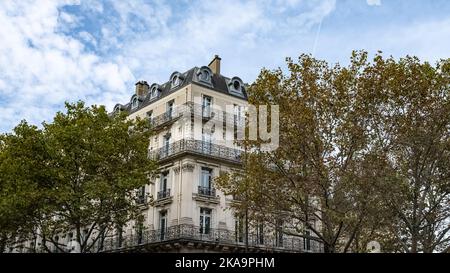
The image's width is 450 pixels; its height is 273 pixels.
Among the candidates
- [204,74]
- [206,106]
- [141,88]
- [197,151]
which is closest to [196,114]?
[206,106]

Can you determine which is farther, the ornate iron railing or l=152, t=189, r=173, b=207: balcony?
l=152, t=189, r=173, b=207: balcony

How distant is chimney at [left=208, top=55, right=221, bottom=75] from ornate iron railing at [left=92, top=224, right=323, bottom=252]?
1174cm

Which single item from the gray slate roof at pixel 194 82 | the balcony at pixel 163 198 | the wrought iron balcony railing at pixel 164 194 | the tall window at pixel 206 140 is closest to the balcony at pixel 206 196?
the balcony at pixel 163 198

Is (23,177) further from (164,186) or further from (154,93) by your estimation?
(154,93)

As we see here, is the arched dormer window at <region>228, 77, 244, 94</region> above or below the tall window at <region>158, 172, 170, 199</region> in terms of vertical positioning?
above

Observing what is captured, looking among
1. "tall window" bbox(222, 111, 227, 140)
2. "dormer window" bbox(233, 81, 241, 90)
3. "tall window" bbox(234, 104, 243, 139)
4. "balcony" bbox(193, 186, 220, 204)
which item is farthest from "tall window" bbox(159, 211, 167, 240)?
"dormer window" bbox(233, 81, 241, 90)

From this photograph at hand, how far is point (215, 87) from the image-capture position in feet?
116

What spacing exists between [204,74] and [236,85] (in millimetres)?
2991

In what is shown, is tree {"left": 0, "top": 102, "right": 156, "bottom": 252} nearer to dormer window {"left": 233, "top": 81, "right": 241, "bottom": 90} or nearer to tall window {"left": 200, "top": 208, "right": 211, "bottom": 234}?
tall window {"left": 200, "top": 208, "right": 211, "bottom": 234}

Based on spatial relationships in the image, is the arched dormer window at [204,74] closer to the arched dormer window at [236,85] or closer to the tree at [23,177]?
the arched dormer window at [236,85]

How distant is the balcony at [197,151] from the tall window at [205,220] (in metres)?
3.44

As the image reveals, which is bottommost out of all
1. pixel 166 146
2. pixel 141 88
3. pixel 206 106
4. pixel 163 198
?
pixel 163 198

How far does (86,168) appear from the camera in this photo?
2561 cm

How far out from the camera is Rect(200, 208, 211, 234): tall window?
102ft
